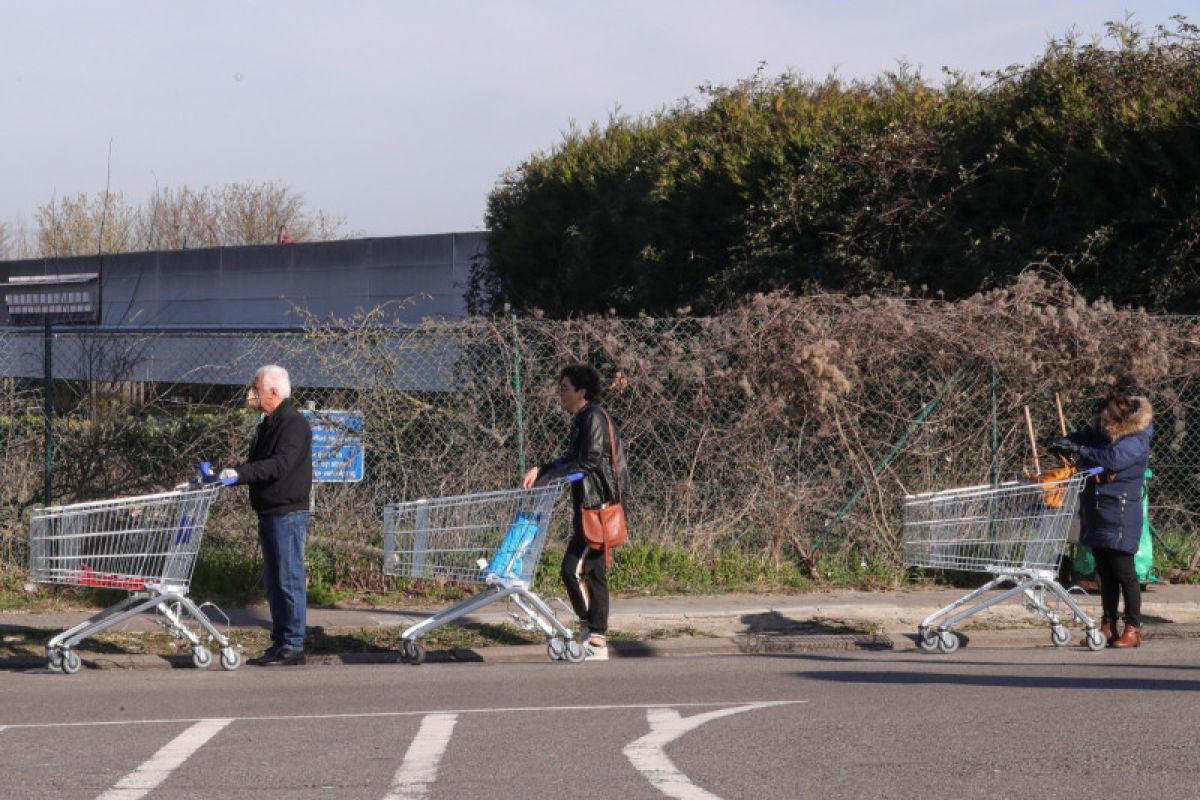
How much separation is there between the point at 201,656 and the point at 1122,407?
629cm

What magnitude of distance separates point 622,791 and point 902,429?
773 cm

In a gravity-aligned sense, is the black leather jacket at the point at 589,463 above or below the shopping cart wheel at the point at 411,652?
above

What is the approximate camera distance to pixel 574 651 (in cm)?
1003

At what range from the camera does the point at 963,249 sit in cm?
1537

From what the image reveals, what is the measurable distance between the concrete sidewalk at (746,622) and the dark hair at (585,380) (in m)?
1.81

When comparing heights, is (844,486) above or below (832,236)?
below

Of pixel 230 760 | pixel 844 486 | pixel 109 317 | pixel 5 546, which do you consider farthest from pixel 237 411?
pixel 109 317

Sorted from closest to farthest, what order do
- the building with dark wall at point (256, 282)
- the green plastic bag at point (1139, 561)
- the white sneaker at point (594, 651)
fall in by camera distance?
1. the white sneaker at point (594, 651)
2. the green plastic bag at point (1139, 561)
3. the building with dark wall at point (256, 282)

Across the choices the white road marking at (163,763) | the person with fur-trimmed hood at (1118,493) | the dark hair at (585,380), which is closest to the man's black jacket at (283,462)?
the dark hair at (585,380)

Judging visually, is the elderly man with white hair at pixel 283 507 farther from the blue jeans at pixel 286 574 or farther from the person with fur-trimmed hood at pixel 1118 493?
the person with fur-trimmed hood at pixel 1118 493

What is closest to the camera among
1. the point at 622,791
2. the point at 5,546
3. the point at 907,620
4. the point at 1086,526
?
the point at 622,791

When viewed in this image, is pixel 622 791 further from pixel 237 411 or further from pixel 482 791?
pixel 237 411

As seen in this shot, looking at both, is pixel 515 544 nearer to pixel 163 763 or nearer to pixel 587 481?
pixel 587 481

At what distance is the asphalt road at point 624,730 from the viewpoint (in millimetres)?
6375
